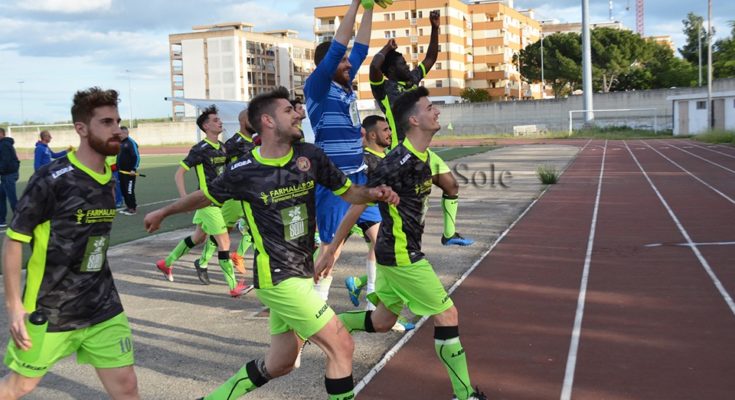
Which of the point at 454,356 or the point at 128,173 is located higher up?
the point at 128,173

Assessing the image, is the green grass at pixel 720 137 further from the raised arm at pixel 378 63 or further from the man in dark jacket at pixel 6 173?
the raised arm at pixel 378 63

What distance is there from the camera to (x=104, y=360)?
388 centimetres

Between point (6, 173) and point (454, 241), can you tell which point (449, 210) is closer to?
point (454, 241)

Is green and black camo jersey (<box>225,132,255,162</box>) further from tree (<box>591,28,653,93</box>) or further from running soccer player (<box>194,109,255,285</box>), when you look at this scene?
tree (<box>591,28,653,93</box>)

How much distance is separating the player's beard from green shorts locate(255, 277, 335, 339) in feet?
3.68

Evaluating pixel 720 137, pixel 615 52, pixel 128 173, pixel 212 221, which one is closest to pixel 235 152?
pixel 212 221

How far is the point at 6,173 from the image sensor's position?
16719 mm

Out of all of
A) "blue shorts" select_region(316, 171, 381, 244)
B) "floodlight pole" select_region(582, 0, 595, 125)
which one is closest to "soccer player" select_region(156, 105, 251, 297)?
"blue shorts" select_region(316, 171, 381, 244)

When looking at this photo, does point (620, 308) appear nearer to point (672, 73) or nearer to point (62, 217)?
point (62, 217)

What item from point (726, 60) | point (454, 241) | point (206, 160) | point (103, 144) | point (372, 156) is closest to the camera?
point (103, 144)

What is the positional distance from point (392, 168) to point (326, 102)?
1.12m

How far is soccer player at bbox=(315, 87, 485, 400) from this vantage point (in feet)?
15.4

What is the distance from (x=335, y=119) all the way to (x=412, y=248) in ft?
4.72

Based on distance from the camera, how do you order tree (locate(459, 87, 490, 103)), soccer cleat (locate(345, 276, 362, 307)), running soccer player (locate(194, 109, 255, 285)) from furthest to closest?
tree (locate(459, 87, 490, 103)) < running soccer player (locate(194, 109, 255, 285)) < soccer cleat (locate(345, 276, 362, 307))
